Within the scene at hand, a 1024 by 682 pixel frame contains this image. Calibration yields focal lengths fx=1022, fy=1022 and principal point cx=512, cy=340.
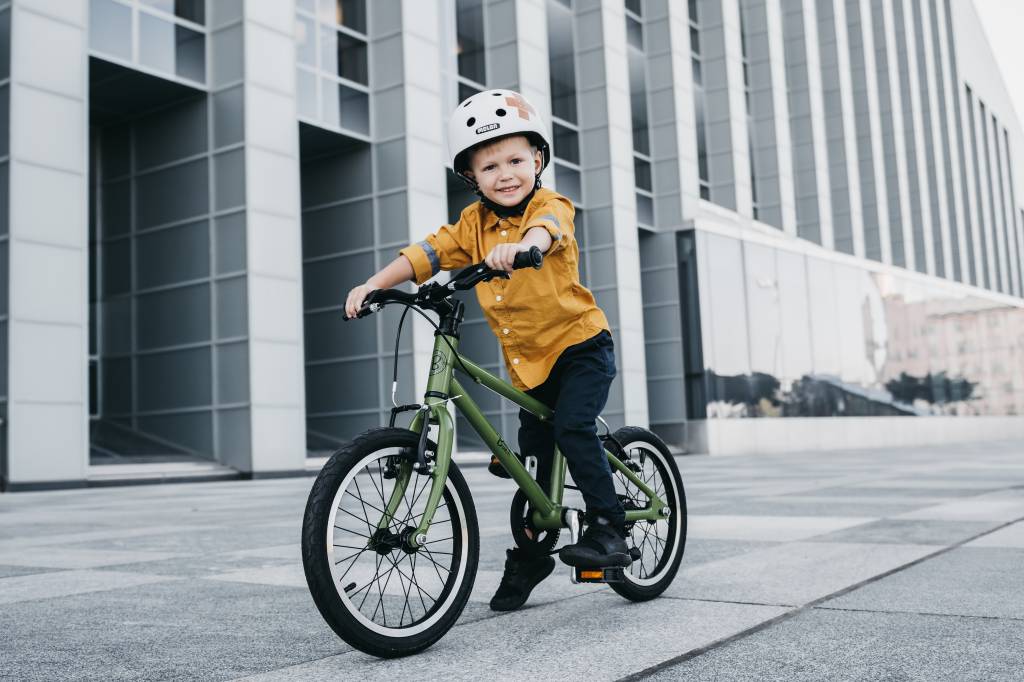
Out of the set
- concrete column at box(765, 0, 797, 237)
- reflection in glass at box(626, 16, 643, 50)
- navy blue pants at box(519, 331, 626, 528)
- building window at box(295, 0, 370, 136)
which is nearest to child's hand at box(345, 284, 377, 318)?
navy blue pants at box(519, 331, 626, 528)

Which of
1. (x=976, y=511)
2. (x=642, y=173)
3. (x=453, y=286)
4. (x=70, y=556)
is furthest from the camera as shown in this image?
(x=642, y=173)

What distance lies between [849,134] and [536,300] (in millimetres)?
37616

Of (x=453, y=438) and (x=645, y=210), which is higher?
(x=645, y=210)

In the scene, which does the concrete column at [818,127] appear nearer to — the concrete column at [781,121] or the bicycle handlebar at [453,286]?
the concrete column at [781,121]

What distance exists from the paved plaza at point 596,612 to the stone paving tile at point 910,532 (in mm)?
15

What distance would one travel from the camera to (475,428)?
328cm

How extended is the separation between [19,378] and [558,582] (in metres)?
10.9

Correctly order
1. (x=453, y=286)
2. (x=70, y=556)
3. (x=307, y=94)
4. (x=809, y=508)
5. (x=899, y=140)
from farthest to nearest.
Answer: (x=899, y=140)
(x=307, y=94)
(x=809, y=508)
(x=70, y=556)
(x=453, y=286)

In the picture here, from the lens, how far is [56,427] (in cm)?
1324

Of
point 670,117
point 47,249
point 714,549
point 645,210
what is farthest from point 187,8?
point 714,549

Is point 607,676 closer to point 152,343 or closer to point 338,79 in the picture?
point 152,343

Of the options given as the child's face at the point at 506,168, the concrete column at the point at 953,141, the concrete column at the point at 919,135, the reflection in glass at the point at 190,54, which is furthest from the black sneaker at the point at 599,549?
the concrete column at the point at 953,141

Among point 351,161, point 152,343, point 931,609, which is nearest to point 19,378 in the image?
point 152,343

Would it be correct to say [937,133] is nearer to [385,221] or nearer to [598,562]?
[385,221]
